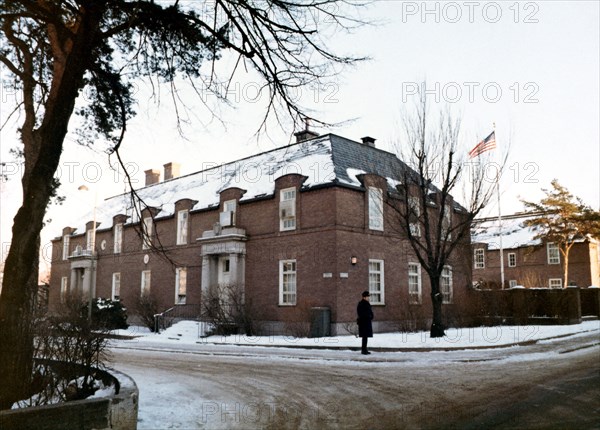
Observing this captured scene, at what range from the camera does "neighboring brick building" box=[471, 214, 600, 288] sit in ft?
145

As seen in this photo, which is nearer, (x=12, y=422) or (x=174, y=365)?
(x=12, y=422)

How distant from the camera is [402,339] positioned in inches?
777

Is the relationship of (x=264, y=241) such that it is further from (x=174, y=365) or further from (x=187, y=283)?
(x=174, y=365)

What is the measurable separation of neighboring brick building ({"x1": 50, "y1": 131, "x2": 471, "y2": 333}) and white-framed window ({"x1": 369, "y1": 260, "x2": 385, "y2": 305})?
0.05 meters

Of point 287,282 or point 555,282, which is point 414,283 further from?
point 555,282

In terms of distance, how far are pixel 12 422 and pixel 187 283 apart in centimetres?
2503

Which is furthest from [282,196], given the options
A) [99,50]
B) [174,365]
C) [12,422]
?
[12,422]

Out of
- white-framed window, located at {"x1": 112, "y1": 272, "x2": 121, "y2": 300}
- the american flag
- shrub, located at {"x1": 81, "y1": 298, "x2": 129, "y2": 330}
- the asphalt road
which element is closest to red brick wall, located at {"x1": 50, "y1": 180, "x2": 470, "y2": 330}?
shrub, located at {"x1": 81, "y1": 298, "x2": 129, "y2": 330}

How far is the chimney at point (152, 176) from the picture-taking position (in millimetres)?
44094

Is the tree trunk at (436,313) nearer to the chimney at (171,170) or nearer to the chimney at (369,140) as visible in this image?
the chimney at (369,140)

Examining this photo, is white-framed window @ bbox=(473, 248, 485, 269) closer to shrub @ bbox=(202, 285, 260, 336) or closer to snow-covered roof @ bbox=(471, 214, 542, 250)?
snow-covered roof @ bbox=(471, 214, 542, 250)

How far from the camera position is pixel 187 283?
29.8m

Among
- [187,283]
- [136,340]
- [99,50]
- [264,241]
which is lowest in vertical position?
[136,340]

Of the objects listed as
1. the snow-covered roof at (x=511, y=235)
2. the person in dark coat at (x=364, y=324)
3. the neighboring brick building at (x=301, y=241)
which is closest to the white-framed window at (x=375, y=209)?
the neighboring brick building at (x=301, y=241)
